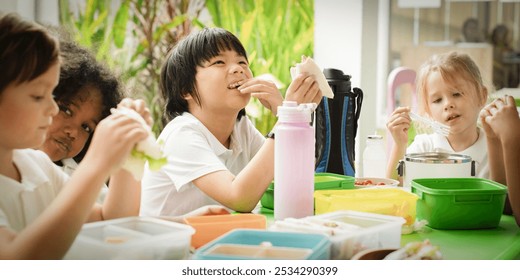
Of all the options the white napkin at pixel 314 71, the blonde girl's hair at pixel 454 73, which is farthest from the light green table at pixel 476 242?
the blonde girl's hair at pixel 454 73

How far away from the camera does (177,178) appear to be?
1.19m

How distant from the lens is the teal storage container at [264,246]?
2.51 ft

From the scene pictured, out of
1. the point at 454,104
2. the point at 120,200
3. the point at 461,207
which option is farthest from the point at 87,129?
the point at 454,104

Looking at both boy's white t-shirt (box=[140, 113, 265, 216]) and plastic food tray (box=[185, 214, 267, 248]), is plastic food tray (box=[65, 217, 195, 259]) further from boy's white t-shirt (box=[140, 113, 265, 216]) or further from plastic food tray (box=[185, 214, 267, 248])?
boy's white t-shirt (box=[140, 113, 265, 216])

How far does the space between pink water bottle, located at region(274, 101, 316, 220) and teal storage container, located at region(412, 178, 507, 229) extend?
0.64 ft

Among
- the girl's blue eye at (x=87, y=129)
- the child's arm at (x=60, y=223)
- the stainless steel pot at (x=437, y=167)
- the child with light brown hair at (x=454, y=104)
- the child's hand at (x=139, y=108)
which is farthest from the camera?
the child with light brown hair at (x=454, y=104)

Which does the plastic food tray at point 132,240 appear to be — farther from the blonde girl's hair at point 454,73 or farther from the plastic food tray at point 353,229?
the blonde girl's hair at point 454,73

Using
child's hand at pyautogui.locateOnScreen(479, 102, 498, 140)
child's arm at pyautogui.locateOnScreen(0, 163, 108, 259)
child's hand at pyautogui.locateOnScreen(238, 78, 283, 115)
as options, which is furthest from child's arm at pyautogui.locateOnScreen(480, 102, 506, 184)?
child's arm at pyautogui.locateOnScreen(0, 163, 108, 259)

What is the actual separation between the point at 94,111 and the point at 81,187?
13.8 inches

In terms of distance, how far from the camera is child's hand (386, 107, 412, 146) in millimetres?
1450

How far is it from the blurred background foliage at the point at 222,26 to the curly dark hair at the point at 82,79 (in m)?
0.70

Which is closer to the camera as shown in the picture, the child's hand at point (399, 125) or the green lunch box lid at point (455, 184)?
the green lunch box lid at point (455, 184)
